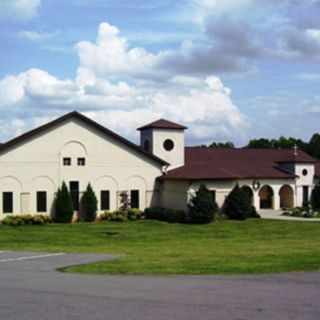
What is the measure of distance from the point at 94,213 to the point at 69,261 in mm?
23085

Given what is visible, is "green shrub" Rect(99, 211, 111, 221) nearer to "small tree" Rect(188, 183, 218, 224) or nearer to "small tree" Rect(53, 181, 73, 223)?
"small tree" Rect(53, 181, 73, 223)

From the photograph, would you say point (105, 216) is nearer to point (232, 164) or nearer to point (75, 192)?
point (75, 192)

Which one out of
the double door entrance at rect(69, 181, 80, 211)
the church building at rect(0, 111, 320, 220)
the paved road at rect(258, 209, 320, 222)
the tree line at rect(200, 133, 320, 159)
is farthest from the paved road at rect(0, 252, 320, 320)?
Result: the tree line at rect(200, 133, 320, 159)

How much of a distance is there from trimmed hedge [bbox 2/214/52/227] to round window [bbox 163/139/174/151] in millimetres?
11428

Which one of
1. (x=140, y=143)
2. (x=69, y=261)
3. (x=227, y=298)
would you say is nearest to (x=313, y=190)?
(x=140, y=143)

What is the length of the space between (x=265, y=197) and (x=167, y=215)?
13.3 m

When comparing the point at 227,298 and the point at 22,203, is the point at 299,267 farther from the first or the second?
the point at 22,203

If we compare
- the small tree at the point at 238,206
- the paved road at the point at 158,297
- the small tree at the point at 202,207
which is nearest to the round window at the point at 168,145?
the small tree at the point at 238,206

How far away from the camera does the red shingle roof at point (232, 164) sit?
143ft

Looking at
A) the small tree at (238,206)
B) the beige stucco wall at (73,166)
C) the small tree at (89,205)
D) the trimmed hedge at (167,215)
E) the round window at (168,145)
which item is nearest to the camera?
the beige stucco wall at (73,166)

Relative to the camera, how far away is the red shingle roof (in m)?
43.6

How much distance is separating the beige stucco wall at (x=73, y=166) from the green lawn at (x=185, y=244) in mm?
3298

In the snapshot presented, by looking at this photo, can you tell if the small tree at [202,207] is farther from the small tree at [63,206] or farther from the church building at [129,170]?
the small tree at [63,206]

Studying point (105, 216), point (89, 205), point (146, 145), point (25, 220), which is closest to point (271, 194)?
point (146, 145)
